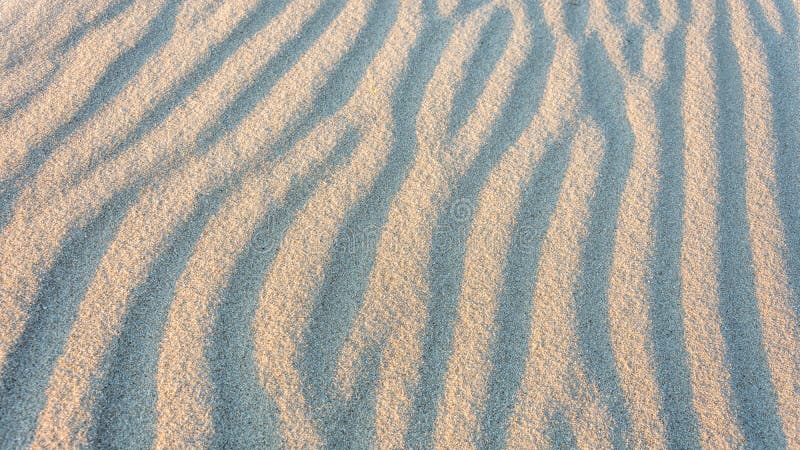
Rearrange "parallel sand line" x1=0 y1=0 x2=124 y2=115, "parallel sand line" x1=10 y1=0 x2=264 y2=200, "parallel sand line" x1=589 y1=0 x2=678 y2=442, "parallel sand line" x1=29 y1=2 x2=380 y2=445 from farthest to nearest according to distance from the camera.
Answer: "parallel sand line" x1=0 y1=0 x2=124 y2=115
"parallel sand line" x1=10 y1=0 x2=264 y2=200
"parallel sand line" x1=589 y1=0 x2=678 y2=442
"parallel sand line" x1=29 y1=2 x2=380 y2=445

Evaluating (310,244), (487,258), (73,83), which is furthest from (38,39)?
(487,258)

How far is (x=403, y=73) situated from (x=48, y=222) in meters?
0.89

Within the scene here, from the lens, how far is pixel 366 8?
1591 millimetres

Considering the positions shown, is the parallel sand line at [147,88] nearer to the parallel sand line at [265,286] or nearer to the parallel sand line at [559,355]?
the parallel sand line at [265,286]

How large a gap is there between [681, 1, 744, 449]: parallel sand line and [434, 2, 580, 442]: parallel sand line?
13.2 inches

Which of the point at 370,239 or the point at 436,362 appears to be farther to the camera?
the point at 370,239

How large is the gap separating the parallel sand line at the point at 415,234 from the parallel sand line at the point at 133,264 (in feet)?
1.00

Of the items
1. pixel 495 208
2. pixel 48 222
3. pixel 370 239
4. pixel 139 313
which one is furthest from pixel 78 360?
pixel 495 208

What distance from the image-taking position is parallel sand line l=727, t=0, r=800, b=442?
1101mm

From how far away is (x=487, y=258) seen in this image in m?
1.17

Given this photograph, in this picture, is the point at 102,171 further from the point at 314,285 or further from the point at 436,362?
the point at 436,362

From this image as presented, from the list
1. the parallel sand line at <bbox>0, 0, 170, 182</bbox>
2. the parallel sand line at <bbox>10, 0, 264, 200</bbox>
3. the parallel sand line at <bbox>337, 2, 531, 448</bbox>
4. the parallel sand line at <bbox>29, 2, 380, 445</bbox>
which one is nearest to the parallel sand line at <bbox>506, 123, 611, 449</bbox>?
the parallel sand line at <bbox>337, 2, 531, 448</bbox>

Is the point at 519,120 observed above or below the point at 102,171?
above

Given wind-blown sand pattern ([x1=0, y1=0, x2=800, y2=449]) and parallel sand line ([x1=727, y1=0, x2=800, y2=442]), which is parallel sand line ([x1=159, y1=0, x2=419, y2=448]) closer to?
wind-blown sand pattern ([x1=0, y1=0, x2=800, y2=449])
